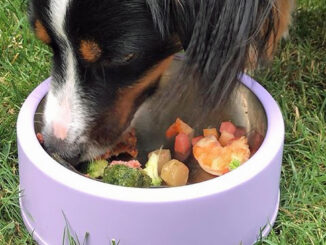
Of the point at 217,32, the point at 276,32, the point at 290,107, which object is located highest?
the point at 217,32

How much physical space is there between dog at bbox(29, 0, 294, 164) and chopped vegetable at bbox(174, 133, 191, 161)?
0.20 meters

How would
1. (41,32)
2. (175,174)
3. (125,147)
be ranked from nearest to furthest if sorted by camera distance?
(41,32)
(175,174)
(125,147)

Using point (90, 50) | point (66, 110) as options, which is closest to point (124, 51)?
point (90, 50)

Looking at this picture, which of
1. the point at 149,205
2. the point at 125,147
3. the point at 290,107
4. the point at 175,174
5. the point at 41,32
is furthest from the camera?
the point at 290,107

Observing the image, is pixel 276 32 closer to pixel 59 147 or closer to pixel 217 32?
pixel 217 32

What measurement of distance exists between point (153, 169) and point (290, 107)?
0.64m

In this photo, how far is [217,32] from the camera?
4.94 feet

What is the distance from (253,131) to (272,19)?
37cm

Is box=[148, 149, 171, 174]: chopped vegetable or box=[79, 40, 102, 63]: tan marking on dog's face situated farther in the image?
box=[148, 149, 171, 174]: chopped vegetable

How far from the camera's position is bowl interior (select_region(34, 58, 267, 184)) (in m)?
1.84

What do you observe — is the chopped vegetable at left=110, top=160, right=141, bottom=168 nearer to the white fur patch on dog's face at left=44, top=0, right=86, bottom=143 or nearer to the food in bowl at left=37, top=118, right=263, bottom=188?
the food in bowl at left=37, top=118, right=263, bottom=188

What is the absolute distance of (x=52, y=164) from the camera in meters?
1.57

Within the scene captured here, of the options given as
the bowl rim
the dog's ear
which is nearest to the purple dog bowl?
the bowl rim

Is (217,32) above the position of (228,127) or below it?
above
